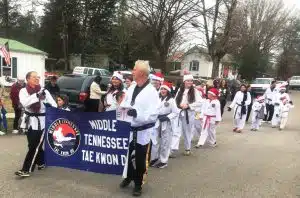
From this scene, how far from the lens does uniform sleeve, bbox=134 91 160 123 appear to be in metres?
5.51

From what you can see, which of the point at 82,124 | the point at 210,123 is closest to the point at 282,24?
the point at 210,123

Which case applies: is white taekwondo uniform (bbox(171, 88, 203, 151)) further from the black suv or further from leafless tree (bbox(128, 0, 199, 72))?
leafless tree (bbox(128, 0, 199, 72))

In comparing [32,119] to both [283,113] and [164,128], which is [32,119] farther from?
[283,113]

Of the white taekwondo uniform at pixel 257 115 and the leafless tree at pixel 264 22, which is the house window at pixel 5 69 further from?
the leafless tree at pixel 264 22

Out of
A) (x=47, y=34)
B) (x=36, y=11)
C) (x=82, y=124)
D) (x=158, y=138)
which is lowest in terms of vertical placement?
(x=158, y=138)

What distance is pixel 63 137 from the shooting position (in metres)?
6.27

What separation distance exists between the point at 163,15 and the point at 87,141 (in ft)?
85.3

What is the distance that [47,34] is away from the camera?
44.9 m

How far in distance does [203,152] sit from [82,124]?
4075 mm

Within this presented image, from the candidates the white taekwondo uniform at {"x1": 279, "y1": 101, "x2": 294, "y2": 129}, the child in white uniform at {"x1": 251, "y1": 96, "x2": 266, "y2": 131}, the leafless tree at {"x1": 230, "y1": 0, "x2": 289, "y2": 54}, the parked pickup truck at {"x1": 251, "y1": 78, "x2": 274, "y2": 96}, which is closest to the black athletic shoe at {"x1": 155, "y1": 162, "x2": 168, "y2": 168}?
the child in white uniform at {"x1": 251, "y1": 96, "x2": 266, "y2": 131}

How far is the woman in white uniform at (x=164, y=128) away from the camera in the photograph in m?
7.59

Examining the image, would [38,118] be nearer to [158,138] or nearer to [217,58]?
[158,138]

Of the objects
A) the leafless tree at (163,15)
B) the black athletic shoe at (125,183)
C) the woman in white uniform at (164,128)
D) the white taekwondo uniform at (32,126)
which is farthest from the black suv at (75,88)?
the leafless tree at (163,15)

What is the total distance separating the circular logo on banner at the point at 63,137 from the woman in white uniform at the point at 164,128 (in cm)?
193
